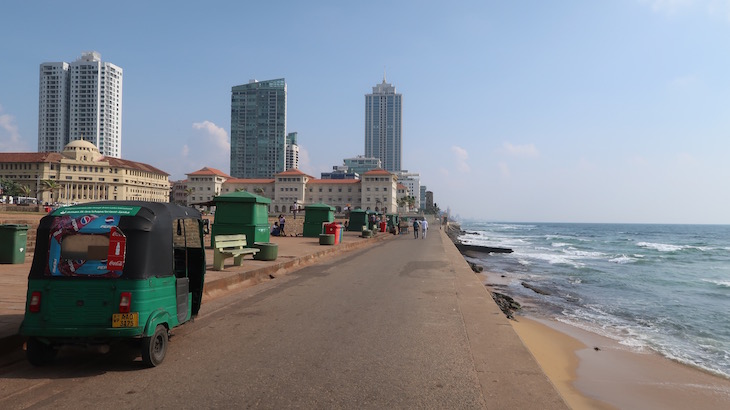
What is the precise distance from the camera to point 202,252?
231 inches

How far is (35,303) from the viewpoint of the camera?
4.22 meters

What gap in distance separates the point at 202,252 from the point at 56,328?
1.91m

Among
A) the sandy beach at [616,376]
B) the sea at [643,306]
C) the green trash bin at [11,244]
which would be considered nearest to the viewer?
the sandy beach at [616,376]

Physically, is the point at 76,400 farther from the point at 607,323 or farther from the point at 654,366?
the point at 607,323

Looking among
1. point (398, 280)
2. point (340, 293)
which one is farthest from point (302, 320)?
point (398, 280)

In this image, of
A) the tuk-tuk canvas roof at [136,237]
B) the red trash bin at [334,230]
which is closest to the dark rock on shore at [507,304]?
the tuk-tuk canvas roof at [136,237]

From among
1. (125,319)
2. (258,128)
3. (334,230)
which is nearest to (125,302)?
(125,319)

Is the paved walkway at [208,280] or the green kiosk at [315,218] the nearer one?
the paved walkway at [208,280]

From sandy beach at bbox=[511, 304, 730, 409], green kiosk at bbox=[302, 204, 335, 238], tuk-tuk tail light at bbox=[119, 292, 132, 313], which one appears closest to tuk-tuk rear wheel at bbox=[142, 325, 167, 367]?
tuk-tuk tail light at bbox=[119, 292, 132, 313]

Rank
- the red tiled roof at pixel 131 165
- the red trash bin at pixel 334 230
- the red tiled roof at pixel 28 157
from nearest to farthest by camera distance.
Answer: the red trash bin at pixel 334 230 → the red tiled roof at pixel 28 157 → the red tiled roof at pixel 131 165

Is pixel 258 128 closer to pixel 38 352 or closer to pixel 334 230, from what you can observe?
pixel 334 230

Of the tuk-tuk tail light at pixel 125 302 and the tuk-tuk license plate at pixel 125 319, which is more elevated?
the tuk-tuk tail light at pixel 125 302

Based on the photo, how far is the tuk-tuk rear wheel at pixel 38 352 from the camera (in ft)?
14.4

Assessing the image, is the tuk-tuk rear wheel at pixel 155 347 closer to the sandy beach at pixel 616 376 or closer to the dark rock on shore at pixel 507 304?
the sandy beach at pixel 616 376
